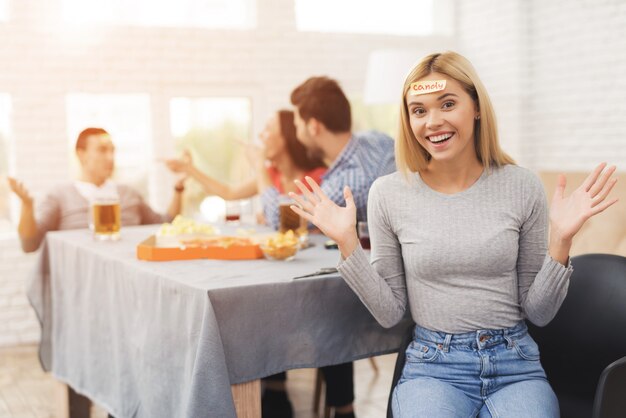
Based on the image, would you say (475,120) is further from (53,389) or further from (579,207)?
(53,389)

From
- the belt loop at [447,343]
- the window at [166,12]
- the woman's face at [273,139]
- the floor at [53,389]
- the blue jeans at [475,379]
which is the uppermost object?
the window at [166,12]

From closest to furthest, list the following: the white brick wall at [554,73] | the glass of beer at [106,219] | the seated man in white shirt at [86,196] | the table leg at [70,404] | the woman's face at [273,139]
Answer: the glass of beer at [106,219], the table leg at [70,404], the woman's face at [273,139], the seated man in white shirt at [86,196], the white brick wall at [554,73]

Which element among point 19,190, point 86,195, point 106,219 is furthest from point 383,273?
point 86,195

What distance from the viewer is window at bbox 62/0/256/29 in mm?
4434

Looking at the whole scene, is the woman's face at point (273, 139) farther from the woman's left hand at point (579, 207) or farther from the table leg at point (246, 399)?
the woman's left hand at point (579, 207)

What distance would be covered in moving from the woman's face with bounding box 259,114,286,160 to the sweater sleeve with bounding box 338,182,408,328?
1560 mm

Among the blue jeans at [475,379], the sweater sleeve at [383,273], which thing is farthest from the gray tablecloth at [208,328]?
the blue jeans at [475,379]

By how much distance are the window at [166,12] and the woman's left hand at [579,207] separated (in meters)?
3.37

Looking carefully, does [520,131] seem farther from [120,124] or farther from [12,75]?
[12,75]

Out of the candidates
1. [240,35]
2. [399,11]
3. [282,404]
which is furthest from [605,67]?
[282,404]

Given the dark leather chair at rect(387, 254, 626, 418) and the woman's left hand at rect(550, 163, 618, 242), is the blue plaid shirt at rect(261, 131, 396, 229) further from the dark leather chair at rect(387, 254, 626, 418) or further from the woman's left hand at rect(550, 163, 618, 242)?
the woman's left hand at rect(550, 163, 618, 242)

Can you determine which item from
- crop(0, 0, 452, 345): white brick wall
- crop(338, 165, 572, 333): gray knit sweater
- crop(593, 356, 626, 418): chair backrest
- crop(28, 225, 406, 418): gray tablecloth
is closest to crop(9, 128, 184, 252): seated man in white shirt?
crop(0, 0, 452, 345): white brick wall

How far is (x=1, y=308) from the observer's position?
432cm

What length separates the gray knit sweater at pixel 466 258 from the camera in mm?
1671
